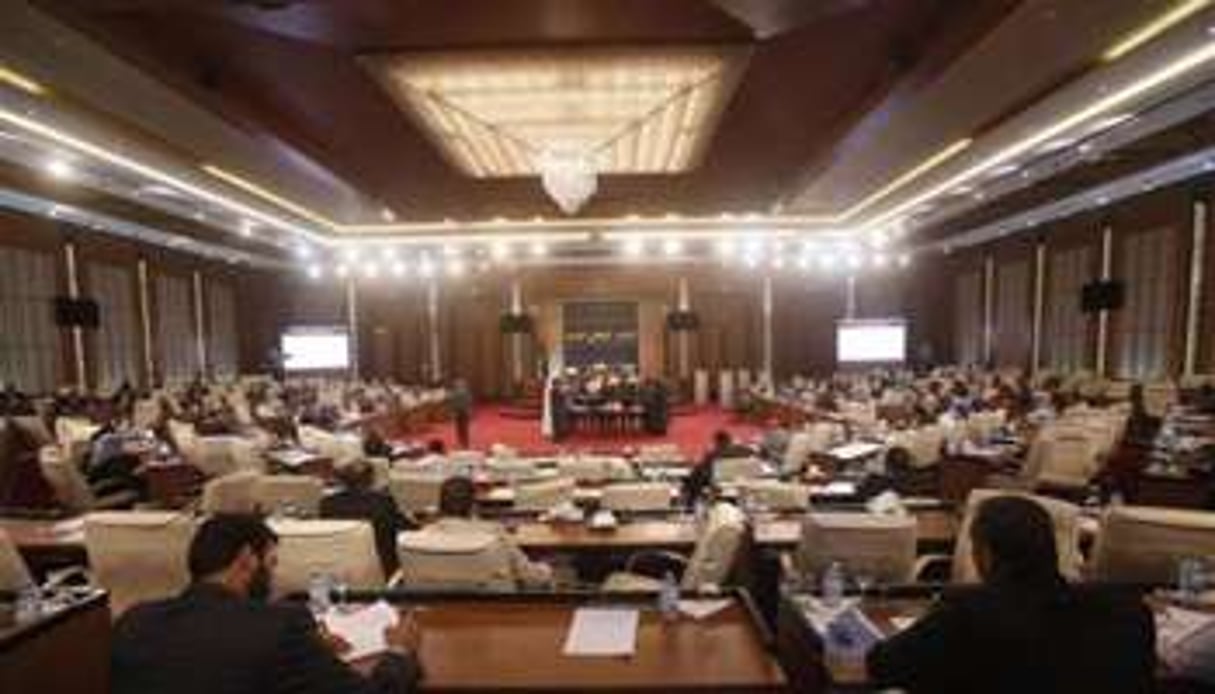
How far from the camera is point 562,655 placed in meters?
2.85

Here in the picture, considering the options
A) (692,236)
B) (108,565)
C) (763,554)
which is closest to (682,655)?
(763,554)

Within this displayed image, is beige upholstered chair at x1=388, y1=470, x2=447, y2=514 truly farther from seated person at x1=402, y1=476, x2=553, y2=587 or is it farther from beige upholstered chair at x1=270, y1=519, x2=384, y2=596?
beige upholstered chair at x1=270, y1=519, x2=384, y2=596

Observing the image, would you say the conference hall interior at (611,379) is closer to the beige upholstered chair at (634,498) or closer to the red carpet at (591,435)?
the beige upholstered chair at (634,498)

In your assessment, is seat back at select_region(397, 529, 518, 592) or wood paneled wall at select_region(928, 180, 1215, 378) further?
wood paneled wall at select_region(928, 180, 1215, 378)

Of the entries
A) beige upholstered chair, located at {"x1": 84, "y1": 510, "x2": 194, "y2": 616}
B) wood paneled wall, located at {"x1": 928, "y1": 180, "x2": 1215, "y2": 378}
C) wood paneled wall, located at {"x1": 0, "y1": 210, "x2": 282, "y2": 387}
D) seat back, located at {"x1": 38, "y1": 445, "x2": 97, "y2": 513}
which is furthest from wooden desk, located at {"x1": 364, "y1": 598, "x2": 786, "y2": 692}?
wood paneled wall, located at {"x1": 0, "y1": 210, "x2": 282, "y2": 387}

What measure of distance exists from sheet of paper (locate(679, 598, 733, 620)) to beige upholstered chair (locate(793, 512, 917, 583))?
50 centimetres

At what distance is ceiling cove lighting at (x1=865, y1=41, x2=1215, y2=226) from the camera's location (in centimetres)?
569

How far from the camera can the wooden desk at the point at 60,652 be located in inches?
110

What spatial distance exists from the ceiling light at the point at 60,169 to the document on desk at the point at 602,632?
7.98 meters

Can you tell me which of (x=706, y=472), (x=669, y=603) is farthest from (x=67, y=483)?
(x=669, y=603)

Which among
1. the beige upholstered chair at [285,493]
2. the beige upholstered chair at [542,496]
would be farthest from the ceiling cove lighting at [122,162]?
the beige upholstered chair at [542,496]

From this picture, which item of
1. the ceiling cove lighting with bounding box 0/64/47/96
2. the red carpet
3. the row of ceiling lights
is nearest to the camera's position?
the row of ceiling lights

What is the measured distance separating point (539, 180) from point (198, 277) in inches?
502

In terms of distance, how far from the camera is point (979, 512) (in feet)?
7.29
